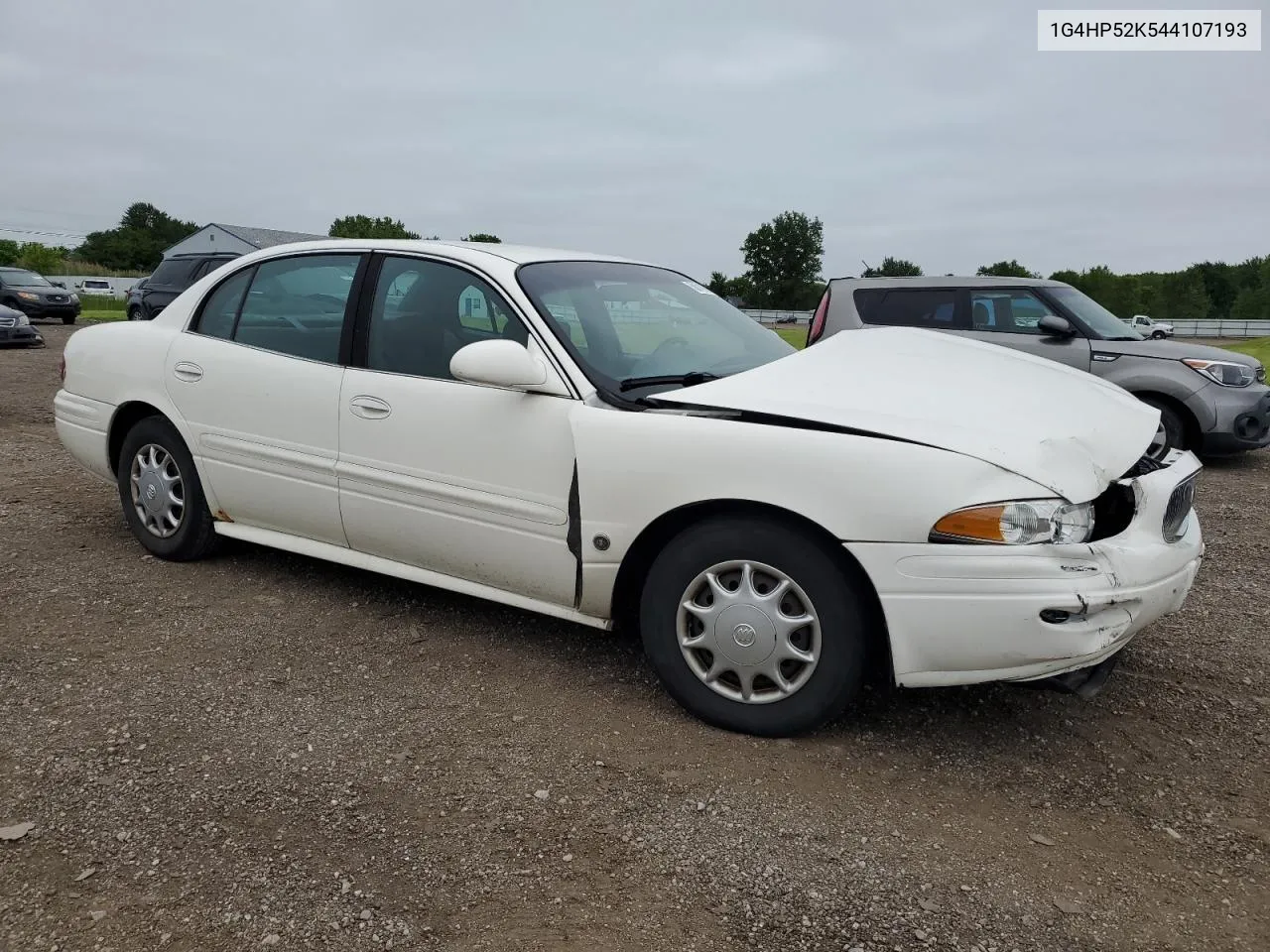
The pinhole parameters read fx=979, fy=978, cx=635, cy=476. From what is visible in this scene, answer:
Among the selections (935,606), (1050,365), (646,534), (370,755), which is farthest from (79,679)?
(1050,365)

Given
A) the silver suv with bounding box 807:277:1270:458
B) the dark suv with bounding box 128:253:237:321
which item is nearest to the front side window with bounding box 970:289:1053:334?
the silver suv with bounding box 807:277:1270:458

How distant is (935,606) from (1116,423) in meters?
0.98

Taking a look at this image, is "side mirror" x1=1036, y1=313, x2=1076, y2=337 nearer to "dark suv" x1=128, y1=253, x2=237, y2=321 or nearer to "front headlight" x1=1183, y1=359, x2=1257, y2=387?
"front headlight" x1=1183, y1=359, x2=1257, y2=387

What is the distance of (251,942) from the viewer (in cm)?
210

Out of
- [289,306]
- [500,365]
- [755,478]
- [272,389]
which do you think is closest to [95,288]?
[289,306]

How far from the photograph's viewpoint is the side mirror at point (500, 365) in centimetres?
326

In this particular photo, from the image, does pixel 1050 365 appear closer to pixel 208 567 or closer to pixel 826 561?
pixel 826 561

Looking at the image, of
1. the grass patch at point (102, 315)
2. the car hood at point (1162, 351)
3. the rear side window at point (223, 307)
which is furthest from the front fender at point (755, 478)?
the grass patch at point (102, 315)

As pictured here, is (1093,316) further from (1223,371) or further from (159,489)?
(159,489)

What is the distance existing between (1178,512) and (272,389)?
3.37 metres

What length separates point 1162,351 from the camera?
8328 millimetres

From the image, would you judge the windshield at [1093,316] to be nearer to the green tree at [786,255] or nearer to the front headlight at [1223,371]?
the front headlight at [1223,371]

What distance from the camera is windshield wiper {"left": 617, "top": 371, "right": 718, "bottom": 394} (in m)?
3.38

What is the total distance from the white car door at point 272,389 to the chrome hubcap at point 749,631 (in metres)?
1.65
